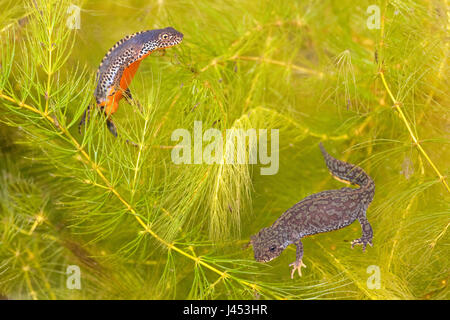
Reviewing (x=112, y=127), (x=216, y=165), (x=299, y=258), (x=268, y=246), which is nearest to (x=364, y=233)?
(x=299, y=258)

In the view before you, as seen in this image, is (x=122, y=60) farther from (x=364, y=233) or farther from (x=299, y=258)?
(x=364, y=233)

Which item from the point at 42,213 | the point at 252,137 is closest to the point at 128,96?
the point at 252,137

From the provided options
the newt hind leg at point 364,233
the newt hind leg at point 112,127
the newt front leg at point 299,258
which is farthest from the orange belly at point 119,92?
the newt hind leg at point 364,233

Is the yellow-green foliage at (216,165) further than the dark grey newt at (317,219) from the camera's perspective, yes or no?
No

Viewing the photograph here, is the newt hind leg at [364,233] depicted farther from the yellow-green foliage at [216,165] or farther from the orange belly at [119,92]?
the orange belly at [119,92]

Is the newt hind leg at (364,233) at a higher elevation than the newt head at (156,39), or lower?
lower

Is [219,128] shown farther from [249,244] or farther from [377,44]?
[377,44]
